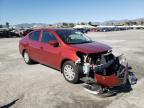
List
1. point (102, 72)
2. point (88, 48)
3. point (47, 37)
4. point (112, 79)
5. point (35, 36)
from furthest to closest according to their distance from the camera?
point (35, 36) < point (47, 37) < point (88, 48) < point (102, 72) < point (112, 79)

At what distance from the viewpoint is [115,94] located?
21.0 feet

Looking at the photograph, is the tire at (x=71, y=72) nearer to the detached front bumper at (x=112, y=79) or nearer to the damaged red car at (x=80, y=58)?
the damaged red car at (x=80, y=58)

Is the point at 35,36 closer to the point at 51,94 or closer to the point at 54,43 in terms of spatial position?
the point at 54,43

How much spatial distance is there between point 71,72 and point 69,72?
0.11 metres

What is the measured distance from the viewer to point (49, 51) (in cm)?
834

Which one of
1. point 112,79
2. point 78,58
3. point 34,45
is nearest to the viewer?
point 112,79

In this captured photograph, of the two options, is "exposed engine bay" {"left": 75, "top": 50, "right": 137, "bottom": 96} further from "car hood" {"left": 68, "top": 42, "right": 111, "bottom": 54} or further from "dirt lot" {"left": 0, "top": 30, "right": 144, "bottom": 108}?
"dirt lot" {"left": 0, "top": 30, "right": 144, "bottom": 108}

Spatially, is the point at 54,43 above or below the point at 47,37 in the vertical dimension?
below

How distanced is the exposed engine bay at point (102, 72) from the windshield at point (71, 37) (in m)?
1.04

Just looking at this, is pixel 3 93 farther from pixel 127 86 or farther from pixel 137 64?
pixel 137 64

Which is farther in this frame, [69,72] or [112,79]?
[69,72]

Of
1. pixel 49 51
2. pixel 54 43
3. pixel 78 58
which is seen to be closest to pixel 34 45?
pixel 49 51

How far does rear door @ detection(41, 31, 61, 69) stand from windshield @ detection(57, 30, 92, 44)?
0.31 m

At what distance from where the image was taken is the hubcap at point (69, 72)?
724cm
